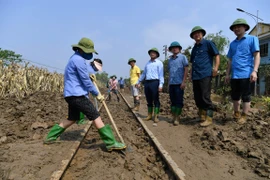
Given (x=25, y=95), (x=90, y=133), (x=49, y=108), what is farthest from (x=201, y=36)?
(x=25, y=95)

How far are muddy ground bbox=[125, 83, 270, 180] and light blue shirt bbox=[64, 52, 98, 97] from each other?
1.92 m

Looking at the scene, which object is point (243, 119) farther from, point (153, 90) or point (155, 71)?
point (155, 71)

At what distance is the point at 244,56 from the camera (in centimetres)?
530

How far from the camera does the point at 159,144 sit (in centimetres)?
464

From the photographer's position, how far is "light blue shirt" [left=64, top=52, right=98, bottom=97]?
4.22 metres

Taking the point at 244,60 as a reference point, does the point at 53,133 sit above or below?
below

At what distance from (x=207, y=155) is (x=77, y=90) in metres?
2.58

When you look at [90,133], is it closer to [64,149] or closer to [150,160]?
[64,149]

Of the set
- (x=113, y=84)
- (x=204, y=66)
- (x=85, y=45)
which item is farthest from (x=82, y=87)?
(x=113, y=84)

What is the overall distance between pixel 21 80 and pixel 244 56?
8.62 m

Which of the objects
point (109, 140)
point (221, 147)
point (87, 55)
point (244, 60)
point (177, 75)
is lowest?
point (221, 147)

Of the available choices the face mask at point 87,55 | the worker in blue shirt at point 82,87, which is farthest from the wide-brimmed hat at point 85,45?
the face mask at point 87,55

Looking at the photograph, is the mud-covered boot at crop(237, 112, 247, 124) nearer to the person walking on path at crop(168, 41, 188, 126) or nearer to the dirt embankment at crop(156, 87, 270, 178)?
the dirt embankment at crop(156, 87, 270, 178)

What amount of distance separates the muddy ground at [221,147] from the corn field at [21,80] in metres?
6.15
